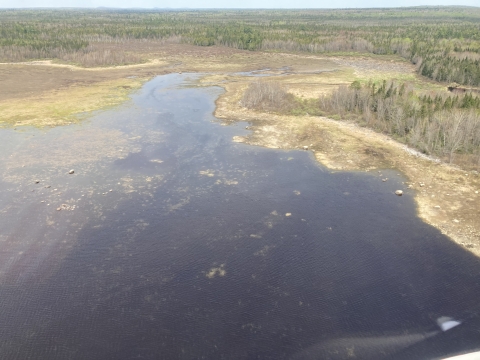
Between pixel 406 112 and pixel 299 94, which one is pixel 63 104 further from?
pixel 406 112

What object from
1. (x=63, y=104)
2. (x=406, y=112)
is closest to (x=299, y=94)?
(x=406, y=112)

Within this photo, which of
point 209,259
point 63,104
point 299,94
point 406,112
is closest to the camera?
point 209,259

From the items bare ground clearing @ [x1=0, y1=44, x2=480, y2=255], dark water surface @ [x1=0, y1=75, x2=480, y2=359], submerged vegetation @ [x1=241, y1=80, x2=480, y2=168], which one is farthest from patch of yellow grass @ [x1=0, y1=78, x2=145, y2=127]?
submerged vegetation @ [x1=241, y1=80, x2=480, y2=168]

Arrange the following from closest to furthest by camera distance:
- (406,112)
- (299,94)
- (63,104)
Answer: (406,112) → (63,104) → (299,94)

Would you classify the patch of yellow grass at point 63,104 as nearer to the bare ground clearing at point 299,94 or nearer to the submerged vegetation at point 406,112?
the bare ground clearing at point 299,94

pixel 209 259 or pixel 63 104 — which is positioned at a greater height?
pixel 63 104

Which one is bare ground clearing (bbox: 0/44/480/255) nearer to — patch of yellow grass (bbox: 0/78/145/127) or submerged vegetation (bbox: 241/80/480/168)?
patch of yellow grass (bbox: 0/78/145/127)

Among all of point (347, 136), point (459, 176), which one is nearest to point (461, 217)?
point (459, 176)

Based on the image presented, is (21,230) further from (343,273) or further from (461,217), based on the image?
(461,217)
